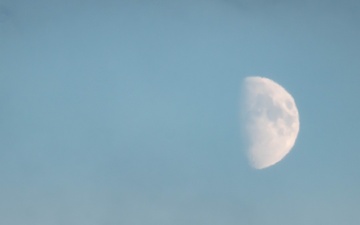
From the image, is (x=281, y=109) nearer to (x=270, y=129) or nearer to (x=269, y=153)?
(x=270, y=129)

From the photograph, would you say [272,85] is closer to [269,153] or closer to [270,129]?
[270,129]

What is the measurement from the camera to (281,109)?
24.7ft

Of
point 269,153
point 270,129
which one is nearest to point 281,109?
point 270,129

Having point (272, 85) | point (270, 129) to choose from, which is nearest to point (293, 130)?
point (270, 129)

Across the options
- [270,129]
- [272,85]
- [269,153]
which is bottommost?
[269,153]

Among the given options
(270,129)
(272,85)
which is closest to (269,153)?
(270,129)

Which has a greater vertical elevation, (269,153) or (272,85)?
(272,85)

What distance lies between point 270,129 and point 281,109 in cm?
47

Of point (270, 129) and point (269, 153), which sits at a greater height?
point (270, 129)

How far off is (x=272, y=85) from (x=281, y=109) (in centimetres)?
53

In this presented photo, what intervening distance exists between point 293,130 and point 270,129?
0.46 metres

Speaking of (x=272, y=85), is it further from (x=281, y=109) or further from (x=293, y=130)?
(x=293, y=130)

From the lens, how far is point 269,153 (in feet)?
24.1

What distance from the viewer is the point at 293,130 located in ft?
24.5
